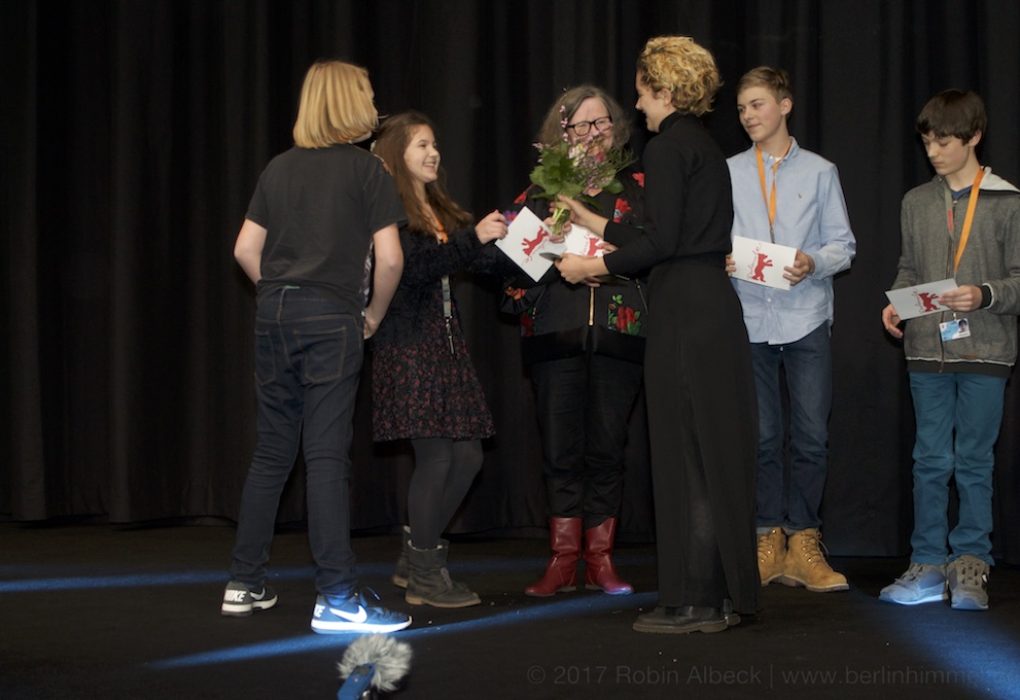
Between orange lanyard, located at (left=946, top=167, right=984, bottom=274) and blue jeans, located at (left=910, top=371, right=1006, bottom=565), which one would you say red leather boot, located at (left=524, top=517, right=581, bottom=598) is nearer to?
blue jeans, located at (left=910, top=371, right=1006, bottom=565)

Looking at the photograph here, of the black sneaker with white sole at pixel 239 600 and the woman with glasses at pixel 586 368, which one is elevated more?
the woman with glasses at pixel 586 368

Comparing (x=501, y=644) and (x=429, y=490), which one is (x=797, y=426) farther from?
(x=501, y=644)

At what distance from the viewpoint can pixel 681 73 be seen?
3297 mm

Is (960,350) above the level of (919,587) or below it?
above

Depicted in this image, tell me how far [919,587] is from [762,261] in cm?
119

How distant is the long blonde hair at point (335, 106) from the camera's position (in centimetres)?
330

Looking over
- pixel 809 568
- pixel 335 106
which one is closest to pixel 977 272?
pixel 809 568

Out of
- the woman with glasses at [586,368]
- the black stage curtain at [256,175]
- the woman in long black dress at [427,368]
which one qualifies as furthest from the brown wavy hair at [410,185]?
the black stage curtain at [256,175]

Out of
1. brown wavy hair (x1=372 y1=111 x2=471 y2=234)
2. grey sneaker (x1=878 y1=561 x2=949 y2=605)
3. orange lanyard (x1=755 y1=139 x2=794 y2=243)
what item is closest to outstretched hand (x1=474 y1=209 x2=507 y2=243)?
brown wavy hair (x1=372 y1=111 x2=471 y2=234)

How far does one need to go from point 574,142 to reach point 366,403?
6.18 ft

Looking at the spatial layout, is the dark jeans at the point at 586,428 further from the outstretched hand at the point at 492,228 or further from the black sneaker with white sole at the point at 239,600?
the black sneaker with white sole at the point at 239,600

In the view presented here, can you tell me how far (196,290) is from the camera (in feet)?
17.8

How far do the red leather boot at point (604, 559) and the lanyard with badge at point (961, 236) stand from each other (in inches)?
49.6

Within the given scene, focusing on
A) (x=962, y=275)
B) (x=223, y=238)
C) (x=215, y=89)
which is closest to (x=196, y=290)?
(x=223, y=238)
